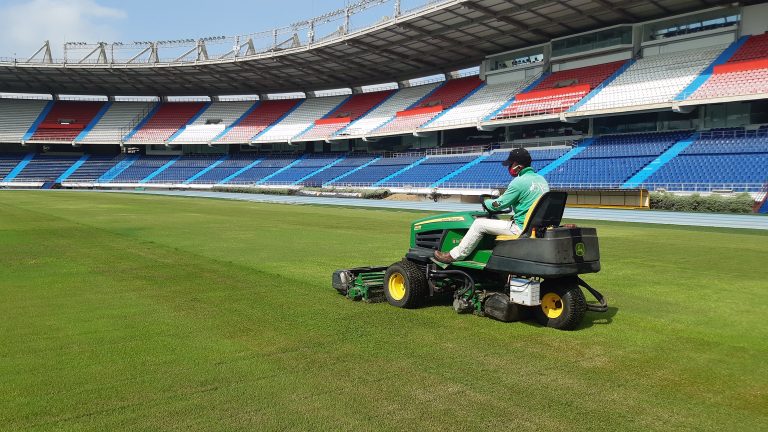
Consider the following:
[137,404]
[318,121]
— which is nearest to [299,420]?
[137,404]

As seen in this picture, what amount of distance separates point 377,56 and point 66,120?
4000 cm

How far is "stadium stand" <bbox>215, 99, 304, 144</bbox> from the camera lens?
5741 cm

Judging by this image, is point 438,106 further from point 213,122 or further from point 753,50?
point 213,122

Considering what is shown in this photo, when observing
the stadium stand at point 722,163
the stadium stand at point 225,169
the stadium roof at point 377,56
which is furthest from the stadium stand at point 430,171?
the stadium stand at point 225,169

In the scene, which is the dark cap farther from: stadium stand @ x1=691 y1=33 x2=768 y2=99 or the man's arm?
stadium stand @ x1=691 y1=33 x2=768 y2=99

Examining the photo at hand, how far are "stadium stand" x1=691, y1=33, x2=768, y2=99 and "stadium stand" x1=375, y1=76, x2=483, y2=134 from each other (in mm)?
19333

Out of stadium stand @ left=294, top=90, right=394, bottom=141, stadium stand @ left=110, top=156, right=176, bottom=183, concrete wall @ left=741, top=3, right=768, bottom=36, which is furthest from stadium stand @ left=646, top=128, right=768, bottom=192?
stadium stand @ left=110, top=156, right=176, bottom=183

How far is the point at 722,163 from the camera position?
26609mm

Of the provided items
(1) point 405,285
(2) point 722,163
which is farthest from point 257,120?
(1) point 405,285

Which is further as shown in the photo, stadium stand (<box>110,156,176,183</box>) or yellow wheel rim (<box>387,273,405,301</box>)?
stadium stand (<box>110,156,176,183</box>)

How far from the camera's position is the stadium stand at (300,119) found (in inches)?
2164

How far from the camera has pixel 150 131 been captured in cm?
6103

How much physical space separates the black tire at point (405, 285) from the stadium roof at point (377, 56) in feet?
94.6

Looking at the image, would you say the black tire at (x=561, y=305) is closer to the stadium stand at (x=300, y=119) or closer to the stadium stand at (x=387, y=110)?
the stadium stand at (x=387, y=110)
